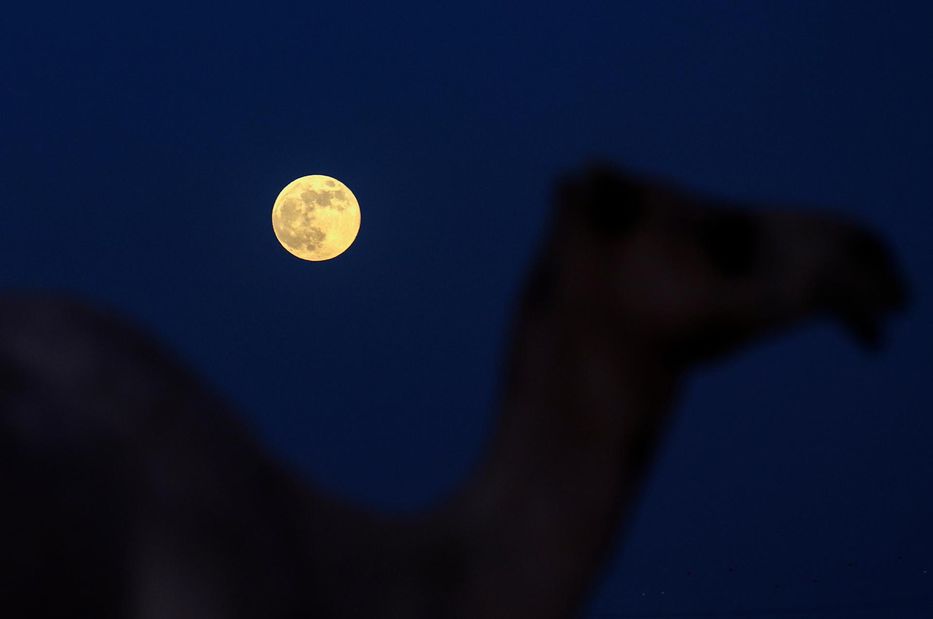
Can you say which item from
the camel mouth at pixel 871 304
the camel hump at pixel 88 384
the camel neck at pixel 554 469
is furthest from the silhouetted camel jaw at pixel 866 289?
the camel hump at pixel 88 384

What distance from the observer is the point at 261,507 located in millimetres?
1537

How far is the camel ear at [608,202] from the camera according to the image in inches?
73.5

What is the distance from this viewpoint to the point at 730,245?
187 centimetres

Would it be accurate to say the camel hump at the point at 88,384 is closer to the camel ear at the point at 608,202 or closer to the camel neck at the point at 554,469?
the camel neck at the point at 554,469

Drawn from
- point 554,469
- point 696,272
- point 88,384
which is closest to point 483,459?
point 554,469

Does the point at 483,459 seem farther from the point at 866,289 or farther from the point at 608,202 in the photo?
the point at 866,289

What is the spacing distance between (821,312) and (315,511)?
1010 millimetres

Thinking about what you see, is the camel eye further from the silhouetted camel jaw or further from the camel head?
the silhouetted camel jaw

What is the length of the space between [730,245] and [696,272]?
8 cm

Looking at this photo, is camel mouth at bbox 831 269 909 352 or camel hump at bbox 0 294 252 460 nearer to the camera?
camel hump at bbox 0 294 252 460

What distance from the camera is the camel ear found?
187cm

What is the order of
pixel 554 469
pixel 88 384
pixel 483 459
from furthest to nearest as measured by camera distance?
pixel 483 459, pixel 554 469, pixel 88 384

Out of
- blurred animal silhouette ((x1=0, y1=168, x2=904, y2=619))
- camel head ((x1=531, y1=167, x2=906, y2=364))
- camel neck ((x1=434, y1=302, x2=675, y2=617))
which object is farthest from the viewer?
camel head ((x1=531, y1=167, x2=906, y2=364))

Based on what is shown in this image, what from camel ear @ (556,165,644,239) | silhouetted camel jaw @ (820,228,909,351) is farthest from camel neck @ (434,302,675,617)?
silhouetted camel jaw @ (820,228,909,351)
